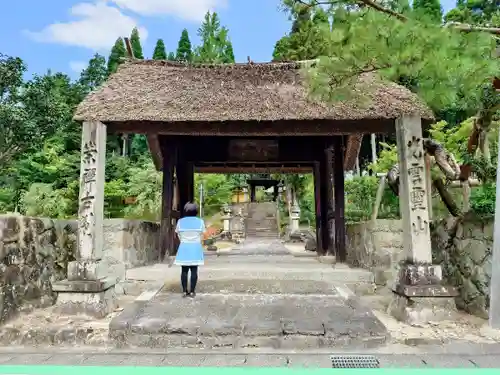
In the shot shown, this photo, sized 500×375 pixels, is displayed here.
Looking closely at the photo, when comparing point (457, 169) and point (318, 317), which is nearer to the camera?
point (318, 317)

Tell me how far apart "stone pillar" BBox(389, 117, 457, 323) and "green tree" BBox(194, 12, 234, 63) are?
107ft

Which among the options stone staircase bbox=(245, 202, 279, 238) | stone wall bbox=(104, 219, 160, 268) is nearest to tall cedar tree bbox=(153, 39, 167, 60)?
stone staircase bbox=(245, 202, 279, 238)

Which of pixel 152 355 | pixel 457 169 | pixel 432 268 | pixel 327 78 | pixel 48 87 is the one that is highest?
pixel 48 87

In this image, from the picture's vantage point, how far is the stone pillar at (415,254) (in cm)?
591

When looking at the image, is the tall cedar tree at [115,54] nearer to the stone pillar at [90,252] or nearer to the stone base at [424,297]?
the stone pillar at [90,252]

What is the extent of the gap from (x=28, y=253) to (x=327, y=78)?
5.28 metres

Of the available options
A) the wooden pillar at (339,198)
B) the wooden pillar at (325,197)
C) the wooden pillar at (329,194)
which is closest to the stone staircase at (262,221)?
the wooden pillar at (325,197)

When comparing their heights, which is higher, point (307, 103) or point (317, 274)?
point (307, 103)

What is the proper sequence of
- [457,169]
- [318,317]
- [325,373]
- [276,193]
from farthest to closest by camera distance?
[276,193] < [457,169] < [318,317] < [325,373]

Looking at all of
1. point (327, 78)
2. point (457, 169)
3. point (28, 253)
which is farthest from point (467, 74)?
point (28, 253)

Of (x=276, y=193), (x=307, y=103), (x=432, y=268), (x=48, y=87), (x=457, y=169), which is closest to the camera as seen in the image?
(x=432, y=268)

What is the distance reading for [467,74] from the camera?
4.56 meters

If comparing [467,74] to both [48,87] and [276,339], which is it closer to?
[276,339]

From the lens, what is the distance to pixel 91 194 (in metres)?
6.66
